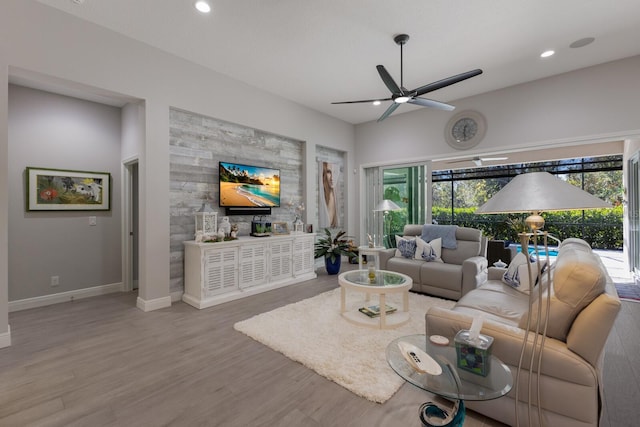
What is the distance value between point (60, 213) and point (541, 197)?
17.6 feet

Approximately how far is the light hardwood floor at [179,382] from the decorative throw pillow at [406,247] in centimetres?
235

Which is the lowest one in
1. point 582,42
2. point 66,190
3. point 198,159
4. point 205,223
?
point 205,223

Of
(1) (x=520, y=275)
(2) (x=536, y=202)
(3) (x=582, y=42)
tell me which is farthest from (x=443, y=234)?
(2) (x=536, y=202)

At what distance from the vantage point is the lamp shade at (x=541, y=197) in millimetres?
1336

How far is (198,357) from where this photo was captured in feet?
8.14

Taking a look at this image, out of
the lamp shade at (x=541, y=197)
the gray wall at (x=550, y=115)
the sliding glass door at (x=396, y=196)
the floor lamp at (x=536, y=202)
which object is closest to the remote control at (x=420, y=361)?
the floor lamp at (x=536, y=202)

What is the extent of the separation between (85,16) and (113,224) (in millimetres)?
2800

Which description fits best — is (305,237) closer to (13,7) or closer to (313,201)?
(313,201)

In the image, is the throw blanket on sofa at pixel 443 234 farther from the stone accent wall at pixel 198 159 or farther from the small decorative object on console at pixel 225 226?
the small decorative object on console at pixel 225 226

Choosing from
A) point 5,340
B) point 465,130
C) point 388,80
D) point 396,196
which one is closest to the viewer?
point 5,340

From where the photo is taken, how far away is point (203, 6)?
2.84 metres

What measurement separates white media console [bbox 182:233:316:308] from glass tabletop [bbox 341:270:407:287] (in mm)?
1464

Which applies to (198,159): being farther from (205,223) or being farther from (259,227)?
(259,227)

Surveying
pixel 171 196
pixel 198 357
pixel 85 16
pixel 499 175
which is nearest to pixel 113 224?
pixel 171 196
